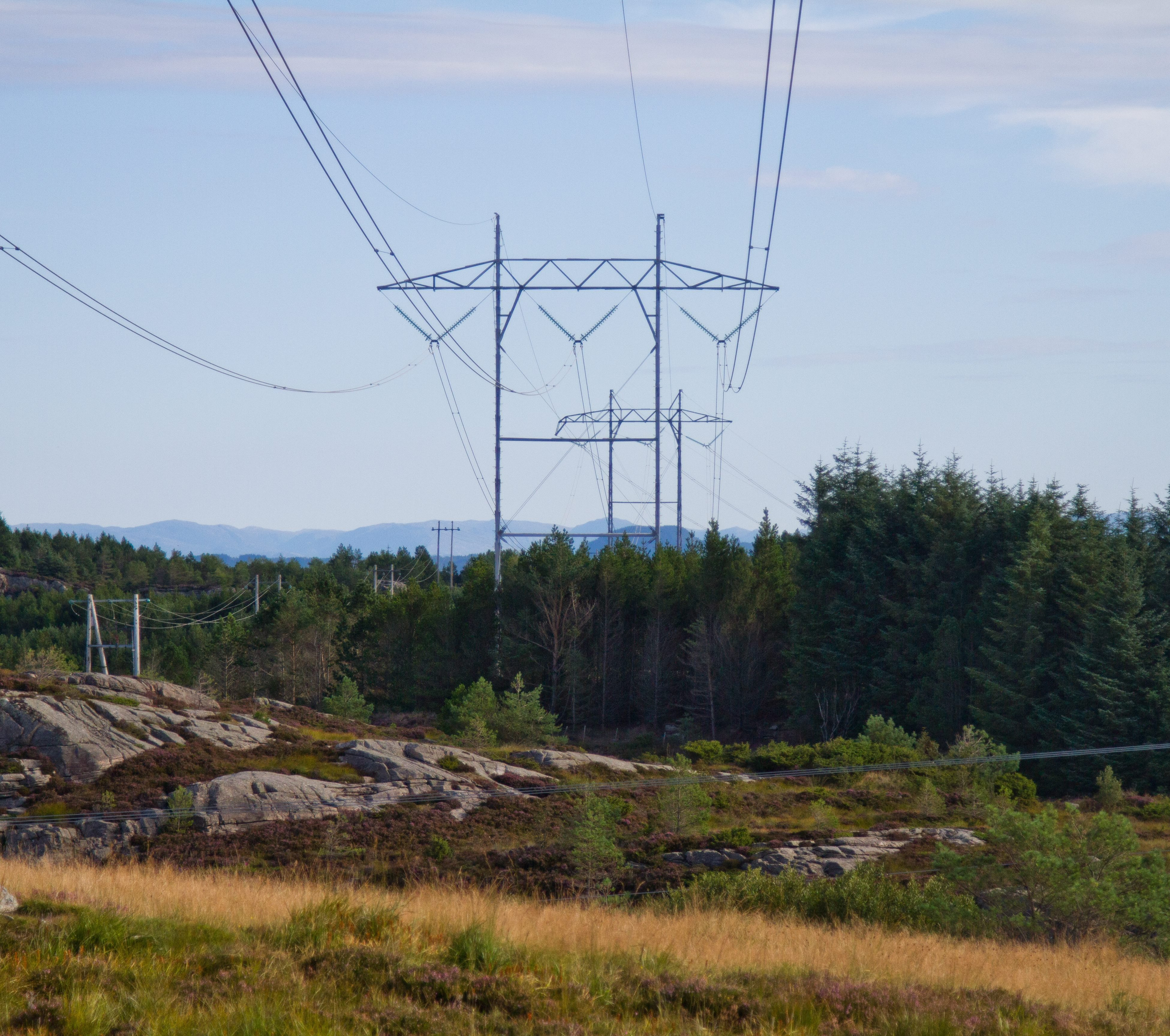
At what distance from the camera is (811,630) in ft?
169

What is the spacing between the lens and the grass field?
686cm

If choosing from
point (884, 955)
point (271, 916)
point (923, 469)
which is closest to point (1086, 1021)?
point (884, 955)

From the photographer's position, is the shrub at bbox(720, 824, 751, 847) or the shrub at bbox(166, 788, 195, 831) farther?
the shrub at bbox(166, 788, 195, 831)

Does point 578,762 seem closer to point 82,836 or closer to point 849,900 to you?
point 82,836

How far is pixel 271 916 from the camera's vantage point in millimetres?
9797

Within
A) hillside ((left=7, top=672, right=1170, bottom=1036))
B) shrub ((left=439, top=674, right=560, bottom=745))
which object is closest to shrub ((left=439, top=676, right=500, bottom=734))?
shrub ((left=439, top=674, right=560, bottom=745))

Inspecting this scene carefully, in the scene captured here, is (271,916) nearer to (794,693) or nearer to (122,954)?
(122,954)

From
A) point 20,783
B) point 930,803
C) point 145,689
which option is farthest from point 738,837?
point 145,689

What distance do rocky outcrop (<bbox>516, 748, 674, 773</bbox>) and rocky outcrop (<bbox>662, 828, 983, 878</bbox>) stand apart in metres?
10.8

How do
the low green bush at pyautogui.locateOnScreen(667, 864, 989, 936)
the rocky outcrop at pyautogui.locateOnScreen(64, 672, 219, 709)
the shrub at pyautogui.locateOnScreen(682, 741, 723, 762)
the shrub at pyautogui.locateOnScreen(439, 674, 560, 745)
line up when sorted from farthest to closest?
the shrub at pyautogui.locateOnScreen(439, 674, 560, 745) < the shrub at pyautogui.locateOnScreen(682, 741, 723, 762) < the rocky outcrop at pyautogui.locateOnScreen(64, 672, 219, 709) < the low green bush at pyautogui.locateOnScreen(667, 864, 989, 936)

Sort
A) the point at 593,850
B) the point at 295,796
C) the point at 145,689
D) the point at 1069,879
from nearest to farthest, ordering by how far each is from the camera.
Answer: the point at 1069,879
the point at 593,850
the point at 295,796
the point at 145,689

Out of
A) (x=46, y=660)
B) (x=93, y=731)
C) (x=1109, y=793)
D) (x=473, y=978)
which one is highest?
(x=46, y=660)

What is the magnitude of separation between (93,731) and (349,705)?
57.7 feet

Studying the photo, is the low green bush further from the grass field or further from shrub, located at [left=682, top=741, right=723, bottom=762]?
shrub, located at [left=682, top=741, right=723, bottom=762]
